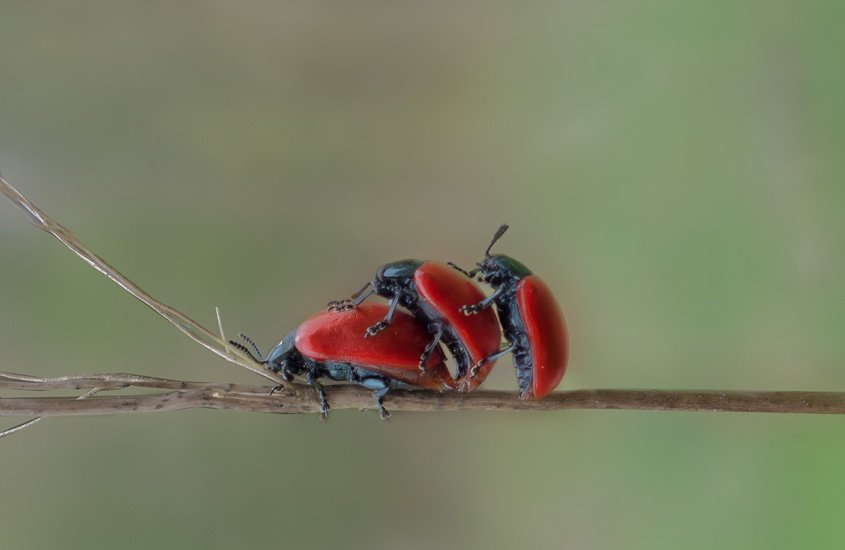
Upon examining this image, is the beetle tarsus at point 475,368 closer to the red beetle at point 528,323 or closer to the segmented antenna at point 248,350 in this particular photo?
the red beetle at point 528,323

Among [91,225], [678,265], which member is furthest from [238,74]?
[678,265]

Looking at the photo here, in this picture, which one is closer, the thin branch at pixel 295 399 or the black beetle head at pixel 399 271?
the thin branch at pixel 295 399

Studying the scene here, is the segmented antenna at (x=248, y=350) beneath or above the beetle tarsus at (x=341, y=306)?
beneath

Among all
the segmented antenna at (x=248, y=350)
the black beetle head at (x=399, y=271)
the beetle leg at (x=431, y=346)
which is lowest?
the beetle leg at (x=431, y=346)

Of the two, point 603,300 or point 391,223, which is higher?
point 391,223

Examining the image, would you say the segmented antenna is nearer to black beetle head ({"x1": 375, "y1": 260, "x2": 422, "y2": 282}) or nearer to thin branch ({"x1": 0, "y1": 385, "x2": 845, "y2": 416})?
thin branch ({"x1": 0, "y1": 385, "x2": 845, "y2": 416})

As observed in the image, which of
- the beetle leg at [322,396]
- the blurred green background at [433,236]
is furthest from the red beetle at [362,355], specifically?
the blurred green background at [433,236]

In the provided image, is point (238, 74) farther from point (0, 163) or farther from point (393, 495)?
point (393, 495)

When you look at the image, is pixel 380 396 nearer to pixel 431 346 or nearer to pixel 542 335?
pixel 431 346
